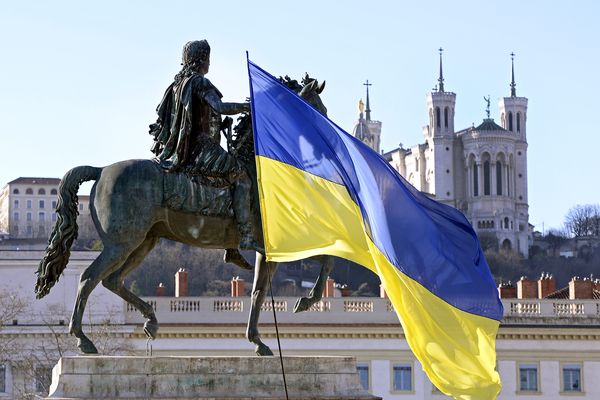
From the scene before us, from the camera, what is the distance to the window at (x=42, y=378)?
46006 mm

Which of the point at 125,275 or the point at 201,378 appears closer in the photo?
the point at 201,378

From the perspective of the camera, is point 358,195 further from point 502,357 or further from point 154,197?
point 502,357

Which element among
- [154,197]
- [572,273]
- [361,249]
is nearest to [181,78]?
[154,197]

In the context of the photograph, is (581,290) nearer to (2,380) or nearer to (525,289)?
(525,289)

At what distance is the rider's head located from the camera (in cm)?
1847

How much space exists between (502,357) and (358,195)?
39.5 m

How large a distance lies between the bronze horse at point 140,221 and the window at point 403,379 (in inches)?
A: 1490

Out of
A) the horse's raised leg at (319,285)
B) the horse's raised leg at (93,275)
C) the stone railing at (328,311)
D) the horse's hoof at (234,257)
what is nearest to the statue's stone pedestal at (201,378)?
the horse's raised leg at (93,275)

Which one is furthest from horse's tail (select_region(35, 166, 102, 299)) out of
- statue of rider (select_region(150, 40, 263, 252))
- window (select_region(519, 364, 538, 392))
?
window (select_region(519, 364, 538, 392))

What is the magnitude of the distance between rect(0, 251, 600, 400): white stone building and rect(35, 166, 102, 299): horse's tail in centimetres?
3286

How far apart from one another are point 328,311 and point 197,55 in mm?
37632

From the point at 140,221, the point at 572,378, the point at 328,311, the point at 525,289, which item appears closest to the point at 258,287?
the point at 140,221

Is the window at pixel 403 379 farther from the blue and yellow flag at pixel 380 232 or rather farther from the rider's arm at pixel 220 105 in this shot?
the rider's arm at pixel 220 105

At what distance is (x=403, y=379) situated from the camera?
5625cm
